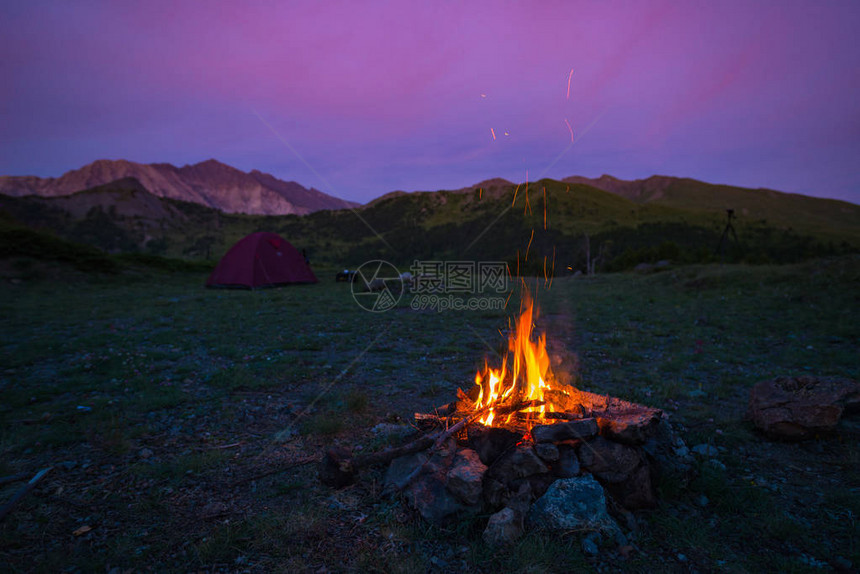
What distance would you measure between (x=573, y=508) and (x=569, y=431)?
2.09 ft

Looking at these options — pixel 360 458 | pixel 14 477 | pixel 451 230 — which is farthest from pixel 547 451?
pixel 451 230

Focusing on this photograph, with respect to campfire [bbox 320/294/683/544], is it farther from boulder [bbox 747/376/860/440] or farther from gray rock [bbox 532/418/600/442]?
boulder [bbox 747/376/860/440]

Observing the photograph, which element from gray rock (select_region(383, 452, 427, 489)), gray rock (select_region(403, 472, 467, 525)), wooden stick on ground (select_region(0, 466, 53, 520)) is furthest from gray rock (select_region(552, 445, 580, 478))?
wooden stick on ground (select_region(0, 466, 53, 520))

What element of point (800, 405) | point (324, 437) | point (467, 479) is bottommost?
point (324, 437)

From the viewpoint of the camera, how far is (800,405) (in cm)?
447

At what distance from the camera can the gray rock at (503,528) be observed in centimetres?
295

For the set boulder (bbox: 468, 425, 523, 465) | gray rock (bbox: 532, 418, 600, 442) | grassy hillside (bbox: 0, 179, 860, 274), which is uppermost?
grassy hillside (bbox: 0, 179, 860, 274)

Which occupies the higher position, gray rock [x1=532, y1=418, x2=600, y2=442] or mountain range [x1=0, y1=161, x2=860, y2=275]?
mountain range [x1=0, y1=161, x2=860, y2=275]

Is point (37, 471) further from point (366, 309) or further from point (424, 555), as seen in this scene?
point (366, 309)

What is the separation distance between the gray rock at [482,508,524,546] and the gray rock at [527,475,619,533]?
0.16 metres

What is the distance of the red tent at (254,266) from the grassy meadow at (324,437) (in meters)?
7.00

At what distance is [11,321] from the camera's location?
32.4 feet

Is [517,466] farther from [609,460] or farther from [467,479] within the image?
[609,460]

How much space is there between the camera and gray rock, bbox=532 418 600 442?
3.53 meters
